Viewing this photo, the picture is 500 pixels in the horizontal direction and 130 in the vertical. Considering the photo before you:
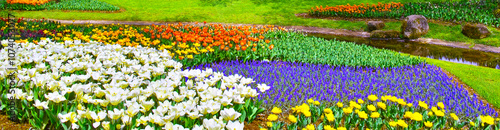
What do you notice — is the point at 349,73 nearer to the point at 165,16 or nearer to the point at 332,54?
the point at 332,54

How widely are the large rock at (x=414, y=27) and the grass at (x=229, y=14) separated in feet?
2.24

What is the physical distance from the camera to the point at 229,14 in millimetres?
22547

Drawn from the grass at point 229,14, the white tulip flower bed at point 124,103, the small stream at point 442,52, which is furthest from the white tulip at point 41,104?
the grass at point 229,14

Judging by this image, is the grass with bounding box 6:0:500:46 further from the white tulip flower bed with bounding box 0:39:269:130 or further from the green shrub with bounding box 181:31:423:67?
the white tulip flower bed with bounding box 0:39:269:130

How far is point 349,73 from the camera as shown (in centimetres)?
752

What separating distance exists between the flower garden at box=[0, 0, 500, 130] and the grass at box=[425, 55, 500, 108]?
37 cm

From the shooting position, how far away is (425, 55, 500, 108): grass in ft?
23.5

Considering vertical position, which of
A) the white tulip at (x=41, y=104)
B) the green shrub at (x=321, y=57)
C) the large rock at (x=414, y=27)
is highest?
the large rock at (x=414, y=27)

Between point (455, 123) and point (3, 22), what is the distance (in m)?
14.0

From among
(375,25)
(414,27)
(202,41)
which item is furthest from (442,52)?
(202,41)

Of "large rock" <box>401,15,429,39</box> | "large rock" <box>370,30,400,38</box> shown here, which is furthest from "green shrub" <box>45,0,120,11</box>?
"large rock" <box>401,15,429,39</box>

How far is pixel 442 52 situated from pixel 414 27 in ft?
8.12

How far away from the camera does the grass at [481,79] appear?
7.16 metres

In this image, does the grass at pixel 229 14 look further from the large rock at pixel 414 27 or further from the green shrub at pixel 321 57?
the green shrub at pixel 321 57
